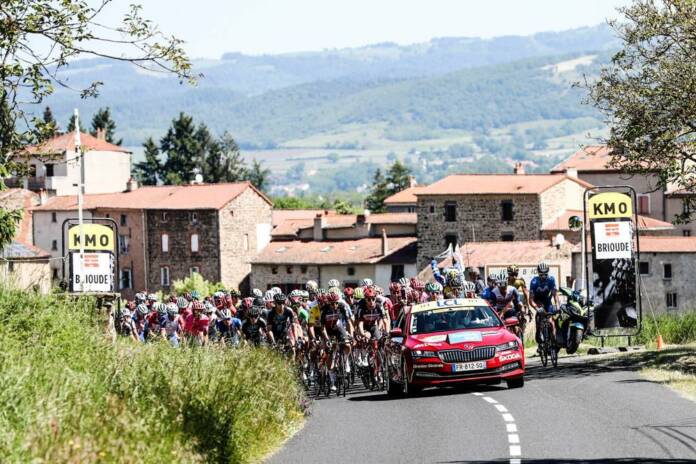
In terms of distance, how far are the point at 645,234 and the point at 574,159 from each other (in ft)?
87.1

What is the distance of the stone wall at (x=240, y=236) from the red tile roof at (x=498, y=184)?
1577 centimetres

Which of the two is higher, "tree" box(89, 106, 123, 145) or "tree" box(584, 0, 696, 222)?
"tree" box(89, 106, 123, 145)

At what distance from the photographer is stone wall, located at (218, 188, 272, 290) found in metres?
113

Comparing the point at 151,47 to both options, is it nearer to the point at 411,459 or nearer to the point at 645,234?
the point at 411,459

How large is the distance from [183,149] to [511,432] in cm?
14393

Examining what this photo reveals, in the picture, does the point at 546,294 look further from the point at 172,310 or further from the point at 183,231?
the point at 183,231

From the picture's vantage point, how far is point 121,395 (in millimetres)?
14992

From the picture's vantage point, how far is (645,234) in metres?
100

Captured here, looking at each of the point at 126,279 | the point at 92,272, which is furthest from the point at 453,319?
the point at 126,279

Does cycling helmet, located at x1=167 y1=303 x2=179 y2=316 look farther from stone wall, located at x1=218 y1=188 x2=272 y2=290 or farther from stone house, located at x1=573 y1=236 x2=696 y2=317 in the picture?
stone wall, located at x1=218 y1=188 x2=272 y2=290

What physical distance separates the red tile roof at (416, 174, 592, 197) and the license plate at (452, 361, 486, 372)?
7791 cm

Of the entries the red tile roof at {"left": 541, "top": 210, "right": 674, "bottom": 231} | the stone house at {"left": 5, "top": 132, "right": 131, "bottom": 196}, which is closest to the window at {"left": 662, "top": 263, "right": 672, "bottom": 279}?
the red tile roof at {"left": 541, "top": 210, "right": 674, "bottom": 231}

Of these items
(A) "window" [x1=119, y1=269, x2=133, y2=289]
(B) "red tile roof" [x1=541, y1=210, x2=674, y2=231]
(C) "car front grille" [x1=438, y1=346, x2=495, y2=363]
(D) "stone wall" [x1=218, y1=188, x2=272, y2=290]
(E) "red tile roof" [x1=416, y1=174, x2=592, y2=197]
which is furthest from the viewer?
(A) "window" [x1=119, y1=269, x2=133, y2=289]

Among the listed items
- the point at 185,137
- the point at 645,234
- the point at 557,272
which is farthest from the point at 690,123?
the point at 185,137
